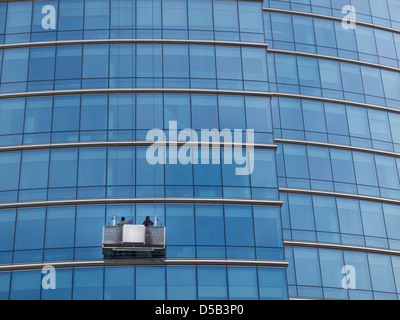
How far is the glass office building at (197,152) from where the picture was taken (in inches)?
1519

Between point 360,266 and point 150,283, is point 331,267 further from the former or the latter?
point 150,283

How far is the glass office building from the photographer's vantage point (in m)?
38.6

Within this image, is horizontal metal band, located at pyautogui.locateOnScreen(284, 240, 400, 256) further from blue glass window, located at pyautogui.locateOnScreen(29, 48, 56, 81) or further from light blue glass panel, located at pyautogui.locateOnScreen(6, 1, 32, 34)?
light blue glass panel, located at pyautogui.locateOnScreen(6, 1, 32, 34)

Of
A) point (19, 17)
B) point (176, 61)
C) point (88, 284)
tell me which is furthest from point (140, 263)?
point (19, 17)

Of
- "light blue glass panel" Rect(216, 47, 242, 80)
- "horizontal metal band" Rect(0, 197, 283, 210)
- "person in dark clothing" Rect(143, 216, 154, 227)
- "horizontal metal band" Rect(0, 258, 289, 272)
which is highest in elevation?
"light blue glass panel" Rect(216, 47, 242, 80)

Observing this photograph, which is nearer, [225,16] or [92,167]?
[92,167]

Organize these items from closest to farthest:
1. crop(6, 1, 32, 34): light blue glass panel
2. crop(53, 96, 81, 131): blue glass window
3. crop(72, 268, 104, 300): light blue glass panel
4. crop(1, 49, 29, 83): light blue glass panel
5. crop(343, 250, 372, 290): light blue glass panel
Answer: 1. crop(72, 268, 104, 300): light blue glass panel
2. crop(53, 96, 81, 131): blue glass window
3. crop(343, 250, 372, 290): light blue glass panel
4. crop(1, 49, 29, 83): light blue glass panel
5. crop(6, 1, 32, 34): light blue glass panel

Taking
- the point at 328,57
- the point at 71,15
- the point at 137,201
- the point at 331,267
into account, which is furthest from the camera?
the point at 328,57

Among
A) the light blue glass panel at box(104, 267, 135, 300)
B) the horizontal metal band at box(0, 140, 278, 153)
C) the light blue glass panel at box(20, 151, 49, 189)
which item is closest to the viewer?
the light blue glass panel at box(104, 267, 135, 300)

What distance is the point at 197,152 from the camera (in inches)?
1608

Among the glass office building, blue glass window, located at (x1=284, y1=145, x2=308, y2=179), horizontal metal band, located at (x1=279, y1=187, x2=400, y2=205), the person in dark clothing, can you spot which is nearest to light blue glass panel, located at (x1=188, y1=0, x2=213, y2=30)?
the glass office building
